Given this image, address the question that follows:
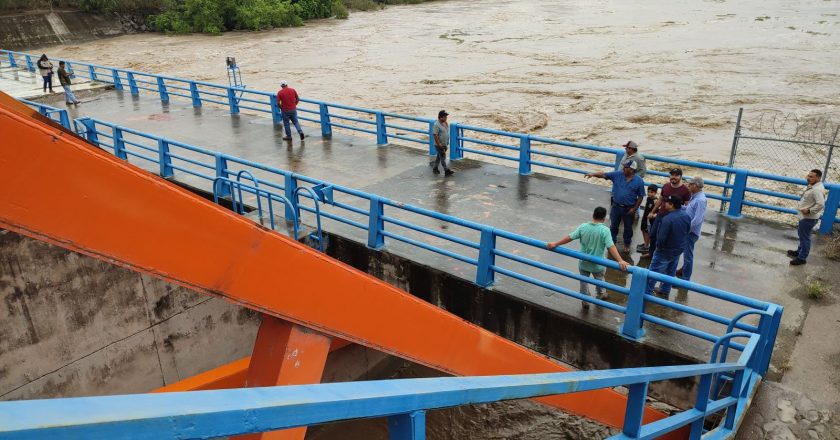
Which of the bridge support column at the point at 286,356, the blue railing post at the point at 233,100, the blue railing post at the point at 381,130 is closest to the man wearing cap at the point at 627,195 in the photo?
the bridge support column at the point at 286,356

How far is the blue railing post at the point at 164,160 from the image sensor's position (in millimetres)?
12406

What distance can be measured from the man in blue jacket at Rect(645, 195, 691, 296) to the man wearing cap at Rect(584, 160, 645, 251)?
129cm

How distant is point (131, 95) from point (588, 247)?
2094cm

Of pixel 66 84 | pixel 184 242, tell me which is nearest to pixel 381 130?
pixel 184 242

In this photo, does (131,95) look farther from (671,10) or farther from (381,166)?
(671,10)

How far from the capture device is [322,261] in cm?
416

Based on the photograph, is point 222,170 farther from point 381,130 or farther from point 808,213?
point 808,213

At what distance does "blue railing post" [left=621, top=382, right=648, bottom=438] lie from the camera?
140 inches

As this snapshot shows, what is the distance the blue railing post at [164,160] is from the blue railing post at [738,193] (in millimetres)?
10663

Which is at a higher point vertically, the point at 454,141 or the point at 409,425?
the point at 409,425

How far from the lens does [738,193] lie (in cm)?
977

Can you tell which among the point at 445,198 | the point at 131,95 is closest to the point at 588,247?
the point at 445,198

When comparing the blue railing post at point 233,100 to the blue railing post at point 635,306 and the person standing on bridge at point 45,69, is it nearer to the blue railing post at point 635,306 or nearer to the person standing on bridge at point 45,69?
the person standing on bridge at point 45,69

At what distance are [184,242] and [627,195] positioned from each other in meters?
6.99
